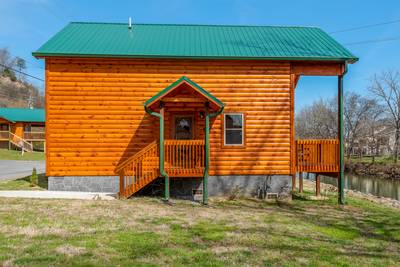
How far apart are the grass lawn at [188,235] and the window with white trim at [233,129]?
2605mm

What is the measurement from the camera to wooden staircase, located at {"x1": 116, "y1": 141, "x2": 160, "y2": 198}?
33.0 ft

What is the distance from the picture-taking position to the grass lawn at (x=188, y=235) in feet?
16.4

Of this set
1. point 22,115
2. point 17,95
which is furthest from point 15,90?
point 22,115

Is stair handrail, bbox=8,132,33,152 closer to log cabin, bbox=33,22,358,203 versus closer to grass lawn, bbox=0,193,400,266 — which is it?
log cabin, bbox=33,22,358,203

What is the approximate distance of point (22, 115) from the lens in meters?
35.7

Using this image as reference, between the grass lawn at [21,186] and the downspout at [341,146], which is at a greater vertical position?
the downspout at [341,146]

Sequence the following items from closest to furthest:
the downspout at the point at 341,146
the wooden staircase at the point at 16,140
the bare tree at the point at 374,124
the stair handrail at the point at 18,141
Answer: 1. the downspout at the point at 341,146
2. the stair handrail at the point at 18,141
3. the wooden staircase at the point at 16,140
4. the bare tree at the point at 374,124

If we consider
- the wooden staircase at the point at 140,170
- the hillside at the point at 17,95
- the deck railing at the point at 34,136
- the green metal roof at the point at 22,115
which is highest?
the hillside at the point at 17,95

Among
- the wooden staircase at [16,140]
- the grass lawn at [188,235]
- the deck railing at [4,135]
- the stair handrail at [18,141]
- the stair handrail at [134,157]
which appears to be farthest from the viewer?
the deck railing at [4,135]

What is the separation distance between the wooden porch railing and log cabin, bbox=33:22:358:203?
0.12 feet

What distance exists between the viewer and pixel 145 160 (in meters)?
10.2

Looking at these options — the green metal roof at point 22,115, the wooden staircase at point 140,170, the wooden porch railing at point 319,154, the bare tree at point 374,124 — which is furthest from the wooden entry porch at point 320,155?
the bare tree at point 374,124

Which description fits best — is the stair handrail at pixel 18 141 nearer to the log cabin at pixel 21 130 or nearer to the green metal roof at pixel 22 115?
the log cabin at pixel 21 130

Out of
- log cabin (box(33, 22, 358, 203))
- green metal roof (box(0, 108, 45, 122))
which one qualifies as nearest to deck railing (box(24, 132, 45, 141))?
green metal roof (box(0, 108, 45, 122))
